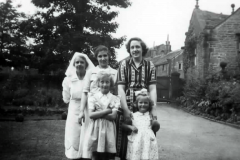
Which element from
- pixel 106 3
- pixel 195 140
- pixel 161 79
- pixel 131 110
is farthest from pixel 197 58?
pixel 131 110

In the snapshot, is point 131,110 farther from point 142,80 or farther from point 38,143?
point 38,143

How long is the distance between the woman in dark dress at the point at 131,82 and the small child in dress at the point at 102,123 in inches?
5.3

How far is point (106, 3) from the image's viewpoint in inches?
565

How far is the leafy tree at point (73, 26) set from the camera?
13453mm

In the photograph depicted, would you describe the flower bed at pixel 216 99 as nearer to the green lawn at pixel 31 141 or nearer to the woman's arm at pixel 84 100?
the green lawn at pixel 31 141

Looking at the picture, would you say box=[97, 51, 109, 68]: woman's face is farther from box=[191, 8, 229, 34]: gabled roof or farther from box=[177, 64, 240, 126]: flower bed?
box=[191, 8, 229, 34]: gabled roof

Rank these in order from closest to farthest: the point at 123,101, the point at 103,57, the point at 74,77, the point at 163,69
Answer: the point at 123,101 → the point at 103,57 → the point at 74,77 → the point at 163,69

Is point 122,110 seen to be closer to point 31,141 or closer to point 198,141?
point 31,141

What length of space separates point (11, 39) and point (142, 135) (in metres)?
19.1

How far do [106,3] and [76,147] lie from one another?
12067mm

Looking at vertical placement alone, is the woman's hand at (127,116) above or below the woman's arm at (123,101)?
below

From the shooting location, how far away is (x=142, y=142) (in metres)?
3.11

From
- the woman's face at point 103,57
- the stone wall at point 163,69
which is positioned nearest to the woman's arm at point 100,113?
the woman's face at point 103,57

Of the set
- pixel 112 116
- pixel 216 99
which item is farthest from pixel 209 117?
pixel 112 116
